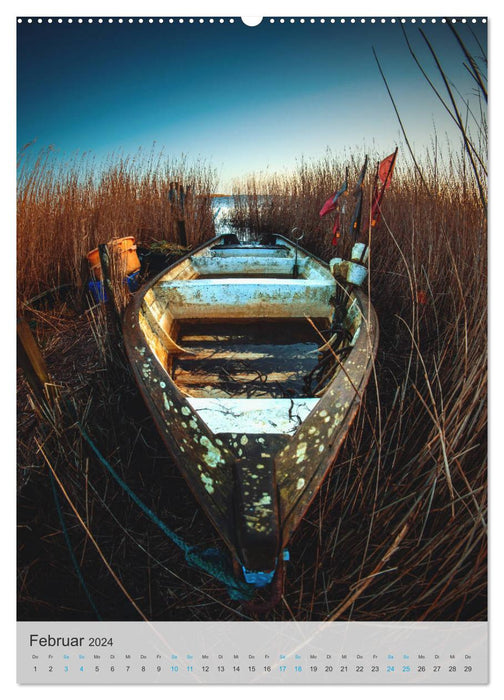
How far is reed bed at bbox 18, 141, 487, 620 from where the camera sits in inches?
38.0

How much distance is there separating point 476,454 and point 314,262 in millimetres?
2456

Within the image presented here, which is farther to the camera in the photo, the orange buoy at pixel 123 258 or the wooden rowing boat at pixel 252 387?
the orange buoy at pixel 123 258

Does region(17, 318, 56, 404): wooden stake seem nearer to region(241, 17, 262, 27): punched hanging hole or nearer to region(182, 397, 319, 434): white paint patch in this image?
region(182, 397, 319, 434): white paint patch

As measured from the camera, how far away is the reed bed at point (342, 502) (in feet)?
3.17

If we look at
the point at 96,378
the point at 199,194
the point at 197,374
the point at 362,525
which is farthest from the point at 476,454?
the point at 199,194

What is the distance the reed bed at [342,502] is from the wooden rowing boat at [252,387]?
19 centimetres

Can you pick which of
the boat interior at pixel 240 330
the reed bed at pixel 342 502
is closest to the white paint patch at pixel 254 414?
the reed bed at pixel 342 502

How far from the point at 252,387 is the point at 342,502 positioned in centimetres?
82

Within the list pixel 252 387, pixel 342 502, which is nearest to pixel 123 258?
pixel 252 387

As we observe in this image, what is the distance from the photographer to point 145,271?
14.2 feet

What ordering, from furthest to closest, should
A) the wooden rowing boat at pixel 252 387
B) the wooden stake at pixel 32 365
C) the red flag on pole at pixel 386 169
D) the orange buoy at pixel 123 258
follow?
the orange buoy at pixel 123 258 < the red flag on pole at pixel 386 169 < the wooden stake at pixel 32 365 < the wooden rowing boat at pixel 252 387

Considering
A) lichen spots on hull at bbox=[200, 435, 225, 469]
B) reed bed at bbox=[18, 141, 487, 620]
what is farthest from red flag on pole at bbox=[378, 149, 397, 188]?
lichen spots on hull at bbox=[200, 435, 225, 469]

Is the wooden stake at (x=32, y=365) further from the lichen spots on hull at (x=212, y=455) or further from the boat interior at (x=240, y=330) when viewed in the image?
the lichen spots on hull at (x=212, y=455)

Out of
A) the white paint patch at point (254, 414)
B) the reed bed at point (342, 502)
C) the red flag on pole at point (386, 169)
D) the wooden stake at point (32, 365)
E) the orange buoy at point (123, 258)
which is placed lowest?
the reed bed at point (342, 502)
